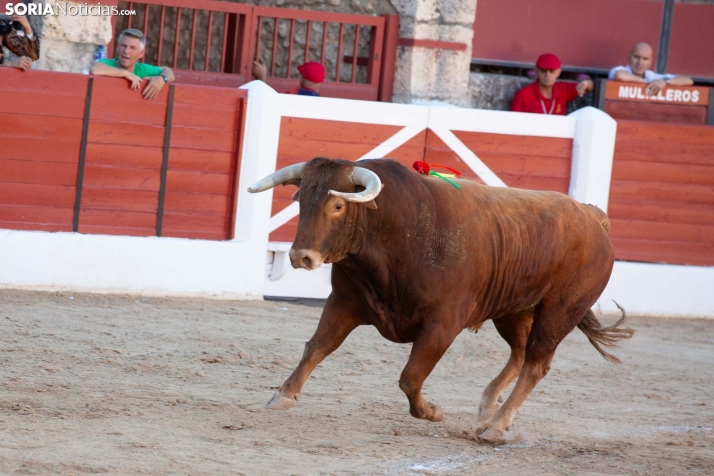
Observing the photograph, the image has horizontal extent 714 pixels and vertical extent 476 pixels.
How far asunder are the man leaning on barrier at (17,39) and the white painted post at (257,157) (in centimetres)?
161

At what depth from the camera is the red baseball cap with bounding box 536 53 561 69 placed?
29.7 ft

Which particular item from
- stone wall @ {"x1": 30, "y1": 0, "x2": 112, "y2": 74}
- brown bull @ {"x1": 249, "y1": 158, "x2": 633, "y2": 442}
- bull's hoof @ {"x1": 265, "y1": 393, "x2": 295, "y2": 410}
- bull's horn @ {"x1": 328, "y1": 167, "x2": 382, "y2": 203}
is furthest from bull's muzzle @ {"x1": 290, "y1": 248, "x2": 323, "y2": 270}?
stone wall @ {"x1": 30, "y1": 0, "x2": 112, "y2": 74}

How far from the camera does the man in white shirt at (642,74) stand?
9336 mm

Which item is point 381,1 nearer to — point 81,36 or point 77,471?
point 81,36

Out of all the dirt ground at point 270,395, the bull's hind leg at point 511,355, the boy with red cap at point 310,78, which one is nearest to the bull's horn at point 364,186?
the dirt ground at point 270,395

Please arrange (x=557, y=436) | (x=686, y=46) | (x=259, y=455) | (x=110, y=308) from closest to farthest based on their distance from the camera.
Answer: (x=259, y=455)
(x=557, y=436)
(x=110, y=308)
(x=686, y=46)

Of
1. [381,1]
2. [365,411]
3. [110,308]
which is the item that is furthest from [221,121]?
[365,411]

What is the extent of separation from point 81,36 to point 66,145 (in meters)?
1.09

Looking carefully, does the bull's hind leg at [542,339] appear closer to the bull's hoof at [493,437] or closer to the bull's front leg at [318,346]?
the bull's hoof at [493,437]

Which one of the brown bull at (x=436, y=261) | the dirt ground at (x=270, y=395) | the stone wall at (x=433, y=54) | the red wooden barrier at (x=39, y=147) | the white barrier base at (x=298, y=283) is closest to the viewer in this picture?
the dirt ground at (x=270, y=395)

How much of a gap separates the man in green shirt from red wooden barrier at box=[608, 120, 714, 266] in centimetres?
398

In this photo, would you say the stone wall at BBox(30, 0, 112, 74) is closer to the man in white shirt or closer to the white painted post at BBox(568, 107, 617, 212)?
the white painted post at BBox(568, 107, 617, 212)

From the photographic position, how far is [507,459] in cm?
447

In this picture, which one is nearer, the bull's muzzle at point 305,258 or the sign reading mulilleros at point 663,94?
the bull's muzzle at point 305,258
